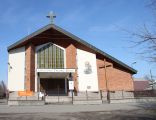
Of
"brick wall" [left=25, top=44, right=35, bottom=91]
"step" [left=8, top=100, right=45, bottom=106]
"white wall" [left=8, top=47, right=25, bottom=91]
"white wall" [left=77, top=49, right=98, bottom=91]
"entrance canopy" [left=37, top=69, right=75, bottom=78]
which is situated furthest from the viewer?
"white wall" [left=77, top=49, right=98, bottom=91]

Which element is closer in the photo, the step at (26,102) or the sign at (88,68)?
the step at (26,102)

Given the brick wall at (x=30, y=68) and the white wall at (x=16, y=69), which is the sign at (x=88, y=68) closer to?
the brick wall at (x=30, y=68)

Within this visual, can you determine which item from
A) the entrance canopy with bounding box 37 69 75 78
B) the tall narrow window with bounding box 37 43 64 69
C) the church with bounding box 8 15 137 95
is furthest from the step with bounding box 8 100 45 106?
the tall narrow window with bounding box 37 43 64 69

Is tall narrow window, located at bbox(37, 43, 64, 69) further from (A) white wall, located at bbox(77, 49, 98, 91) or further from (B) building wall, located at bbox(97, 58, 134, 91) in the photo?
(B) building wall, located at bbox(97, 58, 134, 91)

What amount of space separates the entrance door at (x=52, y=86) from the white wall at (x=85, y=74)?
3.08m

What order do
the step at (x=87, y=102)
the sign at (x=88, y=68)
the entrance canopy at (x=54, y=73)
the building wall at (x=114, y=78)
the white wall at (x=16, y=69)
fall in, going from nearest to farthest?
the step at (x=87, y=102) < the white wall at (x=16, y=69) < the entrance canopy at (x=54, y=73) < the sign at (x=88, y=68) < the building wall at (x=114, y=78)

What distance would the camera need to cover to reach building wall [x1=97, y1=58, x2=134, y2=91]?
38219 millimetres

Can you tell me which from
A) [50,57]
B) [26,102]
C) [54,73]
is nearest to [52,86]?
[54,73]

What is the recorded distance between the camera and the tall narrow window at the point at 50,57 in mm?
Result: 35969

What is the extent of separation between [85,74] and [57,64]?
4039mm

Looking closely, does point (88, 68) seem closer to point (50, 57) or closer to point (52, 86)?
point (50, 57)

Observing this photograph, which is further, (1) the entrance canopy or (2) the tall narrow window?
(2) the tall narrow window

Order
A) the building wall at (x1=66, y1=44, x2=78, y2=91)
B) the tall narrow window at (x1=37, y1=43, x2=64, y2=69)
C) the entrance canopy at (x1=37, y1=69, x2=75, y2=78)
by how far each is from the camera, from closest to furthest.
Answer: the entrance canopy at (x1=37, y1=69, x2=75, y2=78)
the tall narrow window at (x1=37, y1=43, x2=64, y2=69)
the building wall at (x1=66, y1=44, x2=78, y2=91)

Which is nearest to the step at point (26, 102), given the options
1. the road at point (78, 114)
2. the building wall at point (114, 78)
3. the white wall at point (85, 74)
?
the road at point (78, 114)
